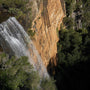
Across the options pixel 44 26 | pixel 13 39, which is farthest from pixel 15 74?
pixel 44 26

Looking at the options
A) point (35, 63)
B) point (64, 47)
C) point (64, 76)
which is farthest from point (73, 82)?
point (35, 63)

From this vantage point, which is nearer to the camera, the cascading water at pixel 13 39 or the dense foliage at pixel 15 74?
the dense foliage at pixel 15 74

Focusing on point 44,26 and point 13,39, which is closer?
point 13,39

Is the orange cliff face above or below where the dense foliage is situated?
above

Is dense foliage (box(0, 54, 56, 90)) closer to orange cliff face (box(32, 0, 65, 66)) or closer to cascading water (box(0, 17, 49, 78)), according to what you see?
cascading water (box(0, 17, 49, 78))

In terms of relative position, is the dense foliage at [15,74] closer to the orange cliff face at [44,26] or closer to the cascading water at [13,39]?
the cascading water at [13,39]

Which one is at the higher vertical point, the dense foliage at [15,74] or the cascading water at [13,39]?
the cascading water at [13,39]

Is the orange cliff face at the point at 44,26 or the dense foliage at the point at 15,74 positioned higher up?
the orange cliff face at the point at 44,26

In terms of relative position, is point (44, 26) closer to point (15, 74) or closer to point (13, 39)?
point (13, 39)

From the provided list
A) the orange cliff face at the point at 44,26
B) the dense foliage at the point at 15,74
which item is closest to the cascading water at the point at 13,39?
the dense foliage at the point at 15,74

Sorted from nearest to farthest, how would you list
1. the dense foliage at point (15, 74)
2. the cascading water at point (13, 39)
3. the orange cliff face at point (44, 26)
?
the dense foliage at point (15, 74), the cascading water at point (13, 39), the orange cliff face at point (44, 26)

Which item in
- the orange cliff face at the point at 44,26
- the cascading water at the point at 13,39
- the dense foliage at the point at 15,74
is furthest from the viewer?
the orange cliff face at the point at 44,26

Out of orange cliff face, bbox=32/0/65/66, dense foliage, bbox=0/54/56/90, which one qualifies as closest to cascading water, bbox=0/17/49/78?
dense foliage, bbox=0/54/56/90

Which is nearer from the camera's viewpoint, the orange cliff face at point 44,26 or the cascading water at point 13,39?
the cascading water at point 13,39
